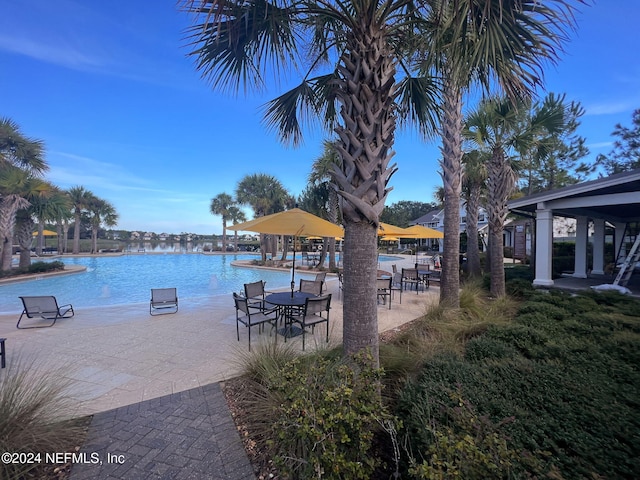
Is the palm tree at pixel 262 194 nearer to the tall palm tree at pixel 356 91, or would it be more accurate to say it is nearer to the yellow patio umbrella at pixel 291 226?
the yellow patio umbrella at pixel 291 226

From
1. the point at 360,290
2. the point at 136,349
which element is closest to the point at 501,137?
the point at 360,290

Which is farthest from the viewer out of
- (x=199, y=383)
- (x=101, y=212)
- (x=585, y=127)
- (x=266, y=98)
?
(x=101, y=212)

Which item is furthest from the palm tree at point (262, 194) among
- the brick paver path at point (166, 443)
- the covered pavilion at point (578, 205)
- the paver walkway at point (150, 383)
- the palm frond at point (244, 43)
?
the brick paver path at point (166, 443)

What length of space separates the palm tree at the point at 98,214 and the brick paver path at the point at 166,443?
1572 inches

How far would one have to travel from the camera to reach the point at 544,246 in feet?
30.2

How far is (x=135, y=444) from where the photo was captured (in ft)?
8.70

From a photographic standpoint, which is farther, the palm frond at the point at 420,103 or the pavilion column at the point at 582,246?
the pavilion column at the point at 582,246

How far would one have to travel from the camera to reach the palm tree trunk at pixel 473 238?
13383mm

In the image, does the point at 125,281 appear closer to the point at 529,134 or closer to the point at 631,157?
the point at 529,134

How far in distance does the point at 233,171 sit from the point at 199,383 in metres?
26.1

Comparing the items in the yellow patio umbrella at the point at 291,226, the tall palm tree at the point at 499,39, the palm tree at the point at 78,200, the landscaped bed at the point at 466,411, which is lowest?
the landscaped bed at the point at 466,411

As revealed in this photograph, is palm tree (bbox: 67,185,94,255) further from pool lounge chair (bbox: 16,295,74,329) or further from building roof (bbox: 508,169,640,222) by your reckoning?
building roof (bbox: 508,169,640,222)

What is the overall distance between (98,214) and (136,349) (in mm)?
38718

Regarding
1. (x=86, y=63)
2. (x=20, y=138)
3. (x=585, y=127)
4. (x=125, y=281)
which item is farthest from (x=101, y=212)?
(x=585, y=127)
